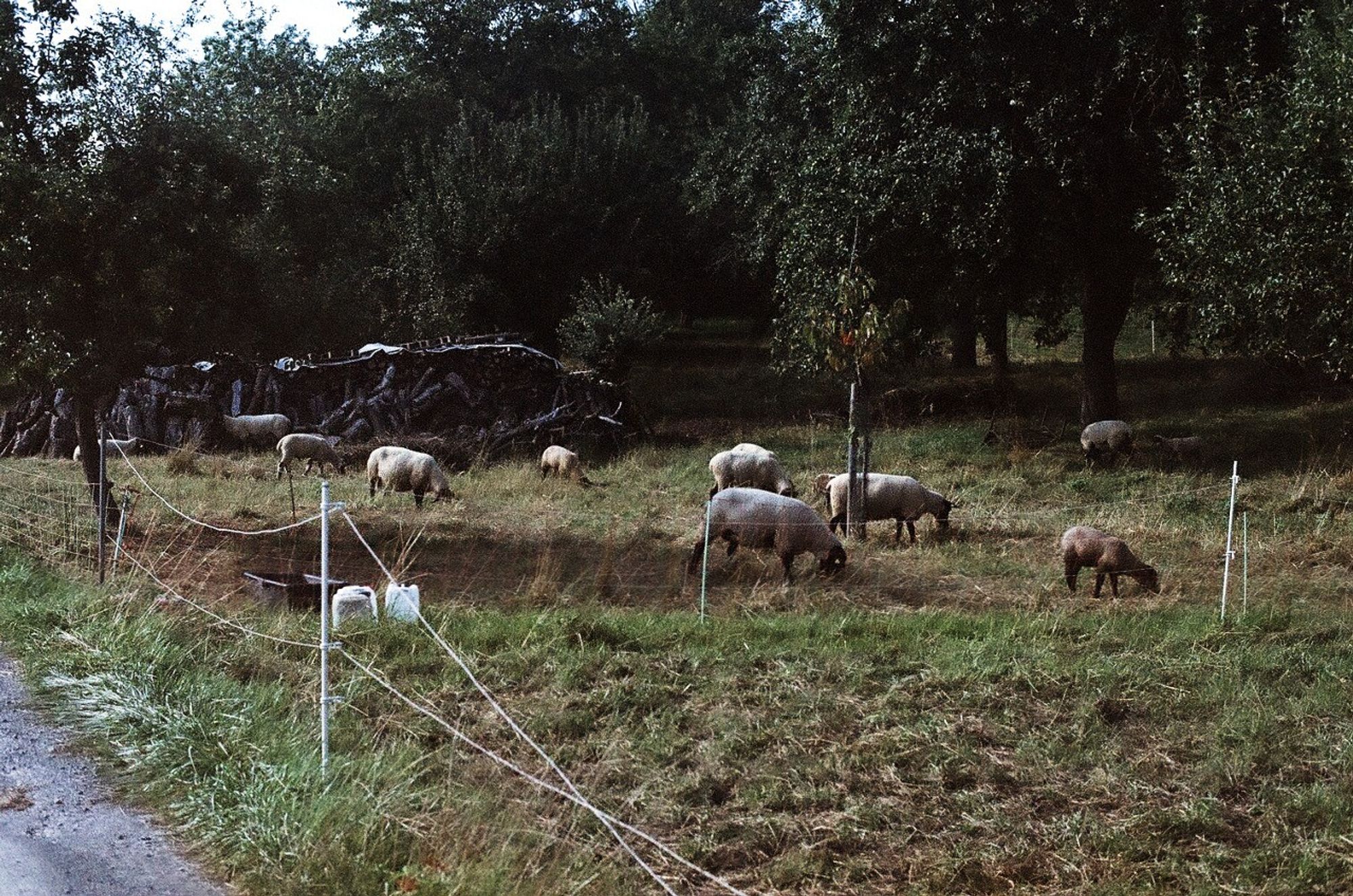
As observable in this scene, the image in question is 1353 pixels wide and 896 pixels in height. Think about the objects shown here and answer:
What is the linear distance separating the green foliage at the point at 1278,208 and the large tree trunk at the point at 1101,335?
15.2 feet

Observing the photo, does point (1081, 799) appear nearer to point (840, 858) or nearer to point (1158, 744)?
point (1158, 744)

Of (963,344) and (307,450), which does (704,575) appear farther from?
(963,344)

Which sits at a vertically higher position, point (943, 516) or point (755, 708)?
point (943, 516)

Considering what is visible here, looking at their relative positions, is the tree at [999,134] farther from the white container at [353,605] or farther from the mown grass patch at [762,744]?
the white container at [353,605]

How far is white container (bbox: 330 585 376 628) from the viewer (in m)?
9.30

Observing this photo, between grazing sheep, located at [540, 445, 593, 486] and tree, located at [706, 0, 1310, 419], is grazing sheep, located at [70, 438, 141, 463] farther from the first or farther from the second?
tree, located at [706, 0, 1310, 419]

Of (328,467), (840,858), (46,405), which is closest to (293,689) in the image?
(840,858)

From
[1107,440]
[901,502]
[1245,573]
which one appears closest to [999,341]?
[1107,440]

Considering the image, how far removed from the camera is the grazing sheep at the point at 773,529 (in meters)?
12.0

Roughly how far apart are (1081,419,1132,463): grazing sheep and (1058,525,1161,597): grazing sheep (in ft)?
30.0

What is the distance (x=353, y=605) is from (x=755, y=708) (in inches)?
131

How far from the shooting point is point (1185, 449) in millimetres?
19875

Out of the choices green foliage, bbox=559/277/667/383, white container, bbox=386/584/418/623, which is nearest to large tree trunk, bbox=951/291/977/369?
green foliage, bbox=559/277/667/383

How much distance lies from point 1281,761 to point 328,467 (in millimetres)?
17114
